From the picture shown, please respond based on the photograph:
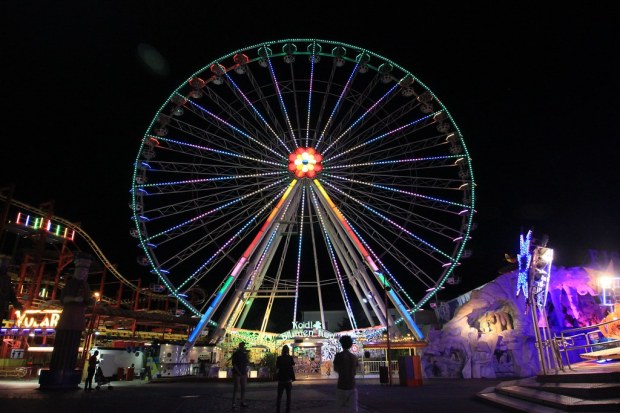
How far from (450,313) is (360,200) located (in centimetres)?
1697

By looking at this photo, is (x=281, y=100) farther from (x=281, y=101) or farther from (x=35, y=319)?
(x=35, y=319)

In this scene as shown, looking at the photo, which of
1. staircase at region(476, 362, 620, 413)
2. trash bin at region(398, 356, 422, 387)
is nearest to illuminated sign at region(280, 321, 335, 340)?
trash bin at region(398, 356, 422, 387)

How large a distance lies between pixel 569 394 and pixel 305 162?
59.2ft

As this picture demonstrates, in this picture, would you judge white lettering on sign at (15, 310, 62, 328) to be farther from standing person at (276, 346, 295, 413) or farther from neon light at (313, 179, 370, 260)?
standing person at (276, 346, 295, 413)

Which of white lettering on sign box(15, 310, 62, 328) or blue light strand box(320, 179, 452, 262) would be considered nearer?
blue light strand box(320, 179, 452, 262)

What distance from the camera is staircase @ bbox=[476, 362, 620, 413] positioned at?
718cm

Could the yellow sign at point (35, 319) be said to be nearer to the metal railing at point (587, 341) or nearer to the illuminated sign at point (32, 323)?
the illuminated sign at point (32, 323)

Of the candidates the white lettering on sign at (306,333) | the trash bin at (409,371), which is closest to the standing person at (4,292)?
the trash bin at (409,371)

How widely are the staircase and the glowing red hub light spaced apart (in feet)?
51.1

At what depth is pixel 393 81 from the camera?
82.4 ft

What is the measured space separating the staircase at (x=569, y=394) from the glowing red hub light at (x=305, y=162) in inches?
613

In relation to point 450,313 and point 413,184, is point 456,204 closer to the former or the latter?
point 413,184

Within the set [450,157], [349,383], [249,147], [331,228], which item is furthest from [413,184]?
[349,383]

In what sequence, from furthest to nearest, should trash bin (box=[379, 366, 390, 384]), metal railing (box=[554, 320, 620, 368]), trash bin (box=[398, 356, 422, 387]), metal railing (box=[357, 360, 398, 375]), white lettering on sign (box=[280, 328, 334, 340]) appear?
white lettering on sign (box=[280, 328, 334, 340]) → metal railing (box=[357, 360, 398, 375]) → trash bin (box=[379, 366, 390, 384]) → trash bin (box=[398, 356, 422, 387]) → metal railing (box=[554, 320, 620, 368])
